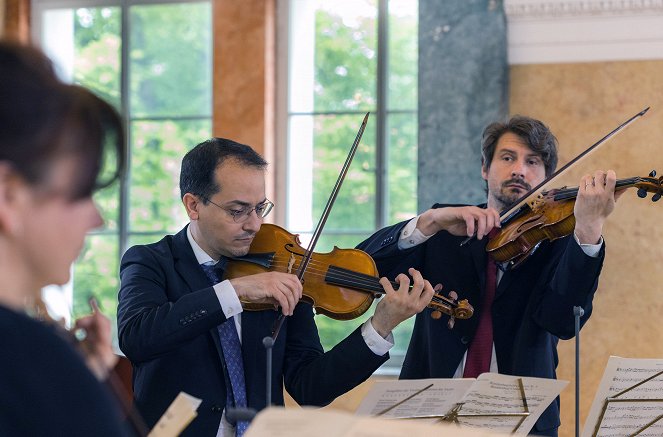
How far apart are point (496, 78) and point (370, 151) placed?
3.61ft

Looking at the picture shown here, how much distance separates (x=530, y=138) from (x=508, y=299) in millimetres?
575

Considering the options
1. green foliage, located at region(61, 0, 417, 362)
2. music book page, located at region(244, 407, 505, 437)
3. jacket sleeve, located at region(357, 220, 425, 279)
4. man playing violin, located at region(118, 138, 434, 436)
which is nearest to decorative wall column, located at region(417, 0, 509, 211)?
green foliage, located at region(61, 0, 417, 362)

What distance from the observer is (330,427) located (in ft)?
3.89

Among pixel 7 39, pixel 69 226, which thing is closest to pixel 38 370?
pixel 69 226

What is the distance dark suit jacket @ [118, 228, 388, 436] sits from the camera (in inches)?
93.6

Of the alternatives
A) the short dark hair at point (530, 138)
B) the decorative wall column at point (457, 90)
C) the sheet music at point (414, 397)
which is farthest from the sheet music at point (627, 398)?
the decorative wall column at point (457, 90)

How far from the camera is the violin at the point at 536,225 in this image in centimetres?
278

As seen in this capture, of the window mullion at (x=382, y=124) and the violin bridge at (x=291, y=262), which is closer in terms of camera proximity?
the violin bridge at (x=291, y=262)

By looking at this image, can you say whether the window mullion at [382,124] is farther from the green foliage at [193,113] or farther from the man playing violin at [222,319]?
the man playing violin at [222,319]

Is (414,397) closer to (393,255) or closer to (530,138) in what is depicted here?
(393,255)

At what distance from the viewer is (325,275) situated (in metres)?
2.70

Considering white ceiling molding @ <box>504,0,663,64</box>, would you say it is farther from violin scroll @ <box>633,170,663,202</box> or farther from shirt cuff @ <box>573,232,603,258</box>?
shirt cuff @ <box>573,232,603,258</box>

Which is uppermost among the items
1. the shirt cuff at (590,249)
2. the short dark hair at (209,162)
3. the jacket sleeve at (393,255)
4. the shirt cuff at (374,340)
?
the short dark hair at (209,162)

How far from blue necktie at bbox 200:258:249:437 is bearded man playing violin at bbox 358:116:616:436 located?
0.65m
